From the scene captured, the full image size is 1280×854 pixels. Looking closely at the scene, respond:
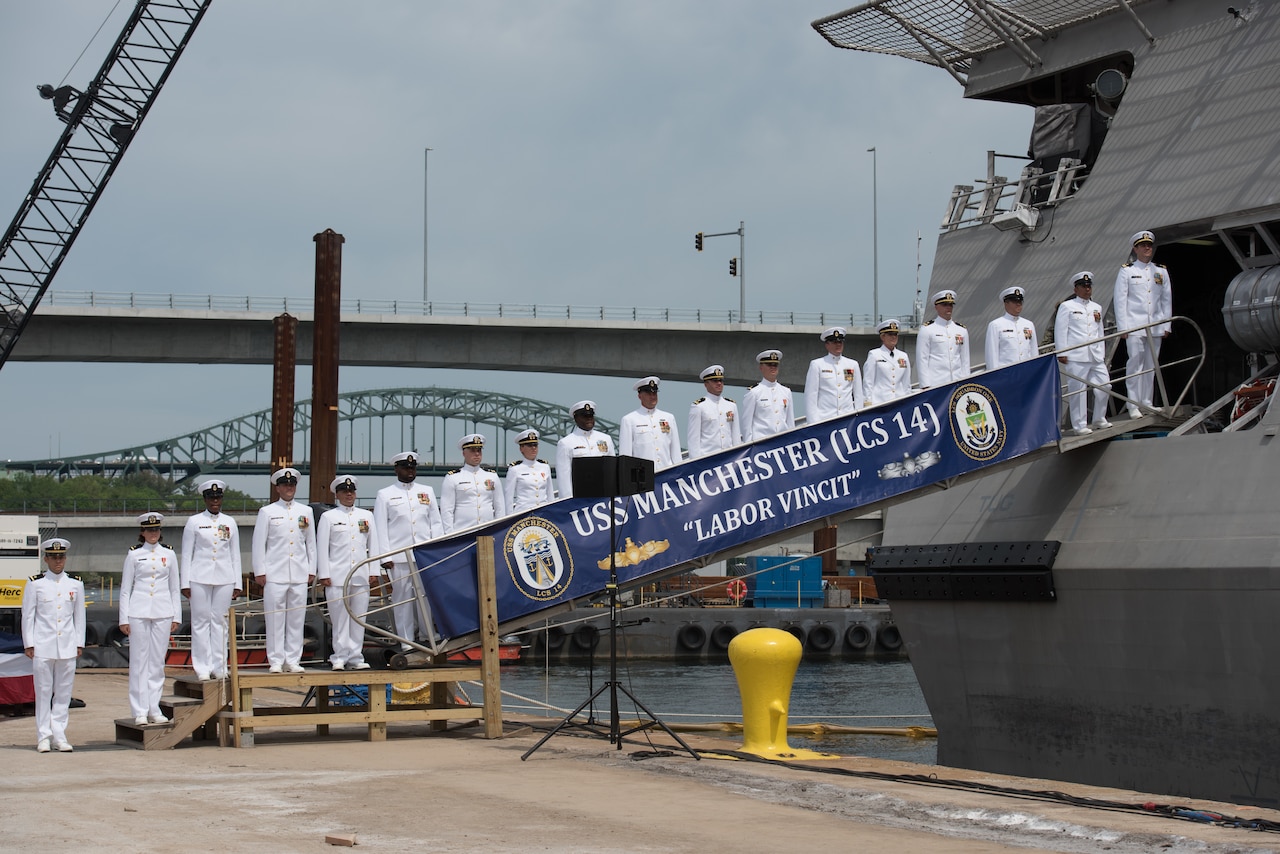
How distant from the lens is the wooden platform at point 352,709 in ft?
33.8

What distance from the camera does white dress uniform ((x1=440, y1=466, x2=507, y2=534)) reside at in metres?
12.2

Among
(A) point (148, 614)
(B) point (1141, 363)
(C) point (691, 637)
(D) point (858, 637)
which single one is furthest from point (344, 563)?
(D) point (858, 637)

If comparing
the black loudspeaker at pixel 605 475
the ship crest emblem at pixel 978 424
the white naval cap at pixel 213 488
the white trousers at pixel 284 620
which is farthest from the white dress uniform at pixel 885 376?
the white naval cap at pixel 213 488

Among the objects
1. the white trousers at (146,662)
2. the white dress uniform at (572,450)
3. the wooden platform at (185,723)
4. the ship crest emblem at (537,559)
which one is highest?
the white dress uniform at (572,450)

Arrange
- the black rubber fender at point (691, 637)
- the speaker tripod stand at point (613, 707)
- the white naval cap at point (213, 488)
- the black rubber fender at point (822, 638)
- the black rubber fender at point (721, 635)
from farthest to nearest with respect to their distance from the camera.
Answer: the black rubber fender at point (822, 638), the black rubber fender at point (721, 635), the black rubber fender at point (691, 637), the white naval cap at point (213, 488), the speaker tripod stand at point (613, 707)

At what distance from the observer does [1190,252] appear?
1338 cm

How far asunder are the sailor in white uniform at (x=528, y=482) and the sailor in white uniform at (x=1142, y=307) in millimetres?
5054

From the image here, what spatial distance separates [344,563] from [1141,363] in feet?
22.4

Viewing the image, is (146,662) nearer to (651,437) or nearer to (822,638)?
(651,437)

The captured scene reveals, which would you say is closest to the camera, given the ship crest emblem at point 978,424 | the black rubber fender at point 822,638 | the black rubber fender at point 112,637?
the ship crest emblem at point 978,424

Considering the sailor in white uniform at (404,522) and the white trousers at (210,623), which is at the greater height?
the sailor in white uniform at (404,522)

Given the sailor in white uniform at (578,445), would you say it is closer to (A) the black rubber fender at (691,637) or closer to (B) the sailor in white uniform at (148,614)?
(B) the sailor in white uniform at (148,614)

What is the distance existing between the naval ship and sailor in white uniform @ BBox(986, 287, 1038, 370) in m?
0.78

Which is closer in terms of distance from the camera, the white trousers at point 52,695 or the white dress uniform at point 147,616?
the white trousers at point 52,695
